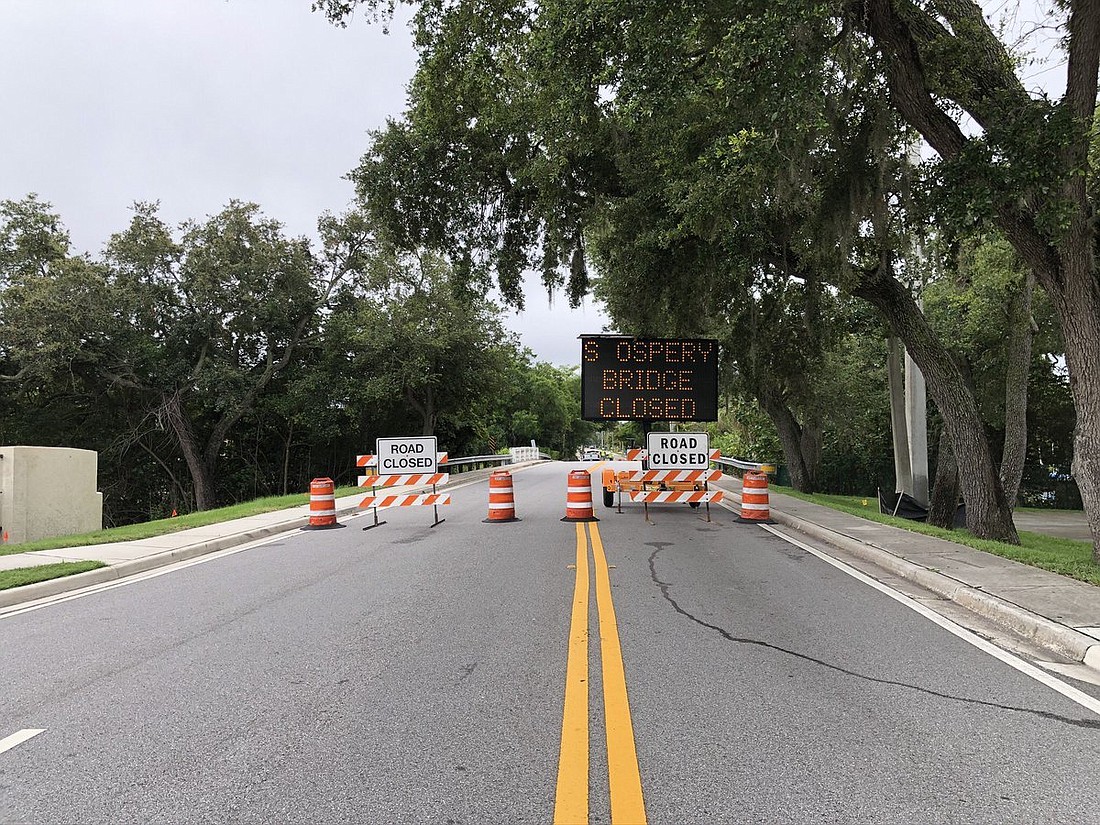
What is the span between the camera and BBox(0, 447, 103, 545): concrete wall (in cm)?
1277

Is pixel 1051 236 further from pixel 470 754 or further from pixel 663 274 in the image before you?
pixel 470 754

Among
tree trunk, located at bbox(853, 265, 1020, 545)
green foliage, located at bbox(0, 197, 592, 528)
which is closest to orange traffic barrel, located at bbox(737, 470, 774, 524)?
tree trunk, located at bbox(853, 265, 1020, 545)

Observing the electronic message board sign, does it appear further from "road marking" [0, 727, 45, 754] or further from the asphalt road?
"road marking" [0, 727, 45, 754]

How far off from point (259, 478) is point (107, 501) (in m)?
6.87

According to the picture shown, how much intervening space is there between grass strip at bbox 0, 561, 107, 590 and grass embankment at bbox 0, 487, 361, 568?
6.49 ft

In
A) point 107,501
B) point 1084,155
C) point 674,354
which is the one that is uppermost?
point 1084,155

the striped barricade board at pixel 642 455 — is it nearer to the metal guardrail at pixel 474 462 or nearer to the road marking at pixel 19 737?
the road marking at pixel 19 737

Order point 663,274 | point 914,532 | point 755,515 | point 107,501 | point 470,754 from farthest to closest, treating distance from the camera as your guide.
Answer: point 107,501 < point 663,274 < point 755,515 < point 914,532 < point 470,754

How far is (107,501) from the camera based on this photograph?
3472 cm

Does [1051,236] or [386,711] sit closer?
[386,711]

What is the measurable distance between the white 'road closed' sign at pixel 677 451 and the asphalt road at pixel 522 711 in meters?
6.94

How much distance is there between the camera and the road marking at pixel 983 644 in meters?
A: 4.65

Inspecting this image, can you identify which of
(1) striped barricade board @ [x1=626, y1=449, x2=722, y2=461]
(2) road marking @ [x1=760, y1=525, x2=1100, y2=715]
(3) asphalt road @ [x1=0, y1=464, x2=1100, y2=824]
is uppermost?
(1) striped barricade board @ [x1=626, y1=449, x2=722, y2=461]

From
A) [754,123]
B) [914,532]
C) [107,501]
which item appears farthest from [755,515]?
[107,501]
